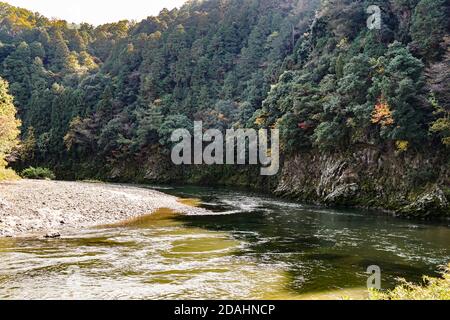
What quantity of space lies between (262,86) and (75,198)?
4629 cm

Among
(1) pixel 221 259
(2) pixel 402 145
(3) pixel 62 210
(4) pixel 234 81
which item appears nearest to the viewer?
(1) pixel 221 259

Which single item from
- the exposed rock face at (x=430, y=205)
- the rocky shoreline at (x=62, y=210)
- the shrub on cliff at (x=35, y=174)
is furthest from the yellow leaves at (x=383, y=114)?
the shrub on cliff at (x=35, y=174)

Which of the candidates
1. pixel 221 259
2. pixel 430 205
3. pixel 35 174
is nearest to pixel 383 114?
pixel 430 205

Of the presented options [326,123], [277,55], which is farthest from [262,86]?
[326,123]

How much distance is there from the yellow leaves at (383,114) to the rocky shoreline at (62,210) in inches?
572

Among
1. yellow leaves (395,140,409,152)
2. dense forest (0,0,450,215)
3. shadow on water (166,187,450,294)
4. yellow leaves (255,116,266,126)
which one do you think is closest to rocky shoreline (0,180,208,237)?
shadow on water (166,187,450,294)

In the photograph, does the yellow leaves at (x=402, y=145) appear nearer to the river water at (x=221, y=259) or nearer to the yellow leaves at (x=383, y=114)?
the yellow leaves at (x=383, y=114)

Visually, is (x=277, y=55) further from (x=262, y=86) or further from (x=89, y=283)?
(x=89, y=283)

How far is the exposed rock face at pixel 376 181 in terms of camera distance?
1198 inches

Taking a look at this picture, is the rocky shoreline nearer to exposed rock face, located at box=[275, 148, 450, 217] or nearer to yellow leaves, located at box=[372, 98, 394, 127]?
exposed rock face, located at box=[275, 148, 450, 217]

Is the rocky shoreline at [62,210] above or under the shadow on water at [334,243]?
above

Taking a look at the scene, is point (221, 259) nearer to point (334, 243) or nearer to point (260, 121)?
point (334, 243)

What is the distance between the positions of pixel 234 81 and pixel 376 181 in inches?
1977

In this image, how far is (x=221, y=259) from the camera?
55.9 feet
